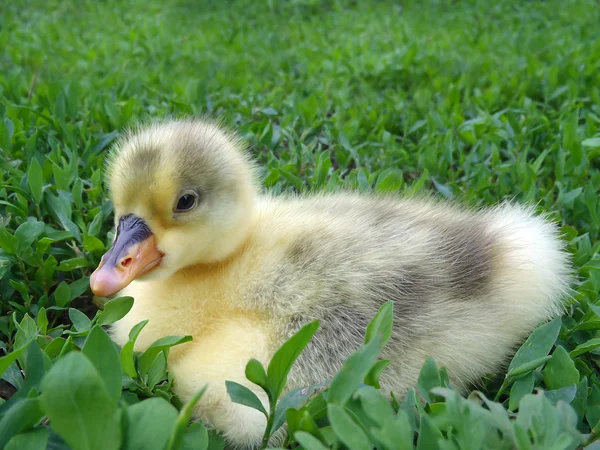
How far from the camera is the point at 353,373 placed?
108cm

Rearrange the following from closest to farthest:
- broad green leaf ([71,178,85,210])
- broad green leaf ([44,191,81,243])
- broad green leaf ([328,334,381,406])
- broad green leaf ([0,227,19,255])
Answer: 1. broad green leaf ([328,334,381,406])
2. broad green leaf ([0,227,19,255])
3. broad green leaf ([44,191,81,243])
4. broad green leaf ([71,178,85,210])

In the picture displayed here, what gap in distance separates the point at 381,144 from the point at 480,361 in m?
1.38

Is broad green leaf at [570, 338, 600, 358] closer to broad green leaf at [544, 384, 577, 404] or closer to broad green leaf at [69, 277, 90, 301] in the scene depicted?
broad green leaf at [544, 384, 577, 404]

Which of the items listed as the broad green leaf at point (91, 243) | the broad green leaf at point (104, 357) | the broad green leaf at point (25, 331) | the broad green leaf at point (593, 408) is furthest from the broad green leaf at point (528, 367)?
the broad green leaf at point (91, 243)

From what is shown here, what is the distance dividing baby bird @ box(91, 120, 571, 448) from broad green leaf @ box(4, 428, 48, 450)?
41 cm

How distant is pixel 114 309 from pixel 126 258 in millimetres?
145

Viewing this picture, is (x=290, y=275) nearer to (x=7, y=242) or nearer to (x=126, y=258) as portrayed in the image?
(x=126, y=258)

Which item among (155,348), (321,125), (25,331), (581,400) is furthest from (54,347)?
(321,125)

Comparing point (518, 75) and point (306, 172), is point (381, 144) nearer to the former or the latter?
point (306, 172)

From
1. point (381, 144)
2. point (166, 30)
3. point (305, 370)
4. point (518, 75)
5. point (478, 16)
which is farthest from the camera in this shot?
point (478, 16)

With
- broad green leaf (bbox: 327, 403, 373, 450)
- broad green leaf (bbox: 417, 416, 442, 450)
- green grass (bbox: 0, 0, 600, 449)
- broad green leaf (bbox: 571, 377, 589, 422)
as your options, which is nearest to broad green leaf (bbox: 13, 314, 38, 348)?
green grass (bbox: 0, 0, 600, 449)

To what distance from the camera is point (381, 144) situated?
2.60 meters

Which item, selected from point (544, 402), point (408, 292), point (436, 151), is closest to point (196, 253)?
point (408, 292)

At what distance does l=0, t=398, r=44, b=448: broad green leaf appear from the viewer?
0.95 metres
